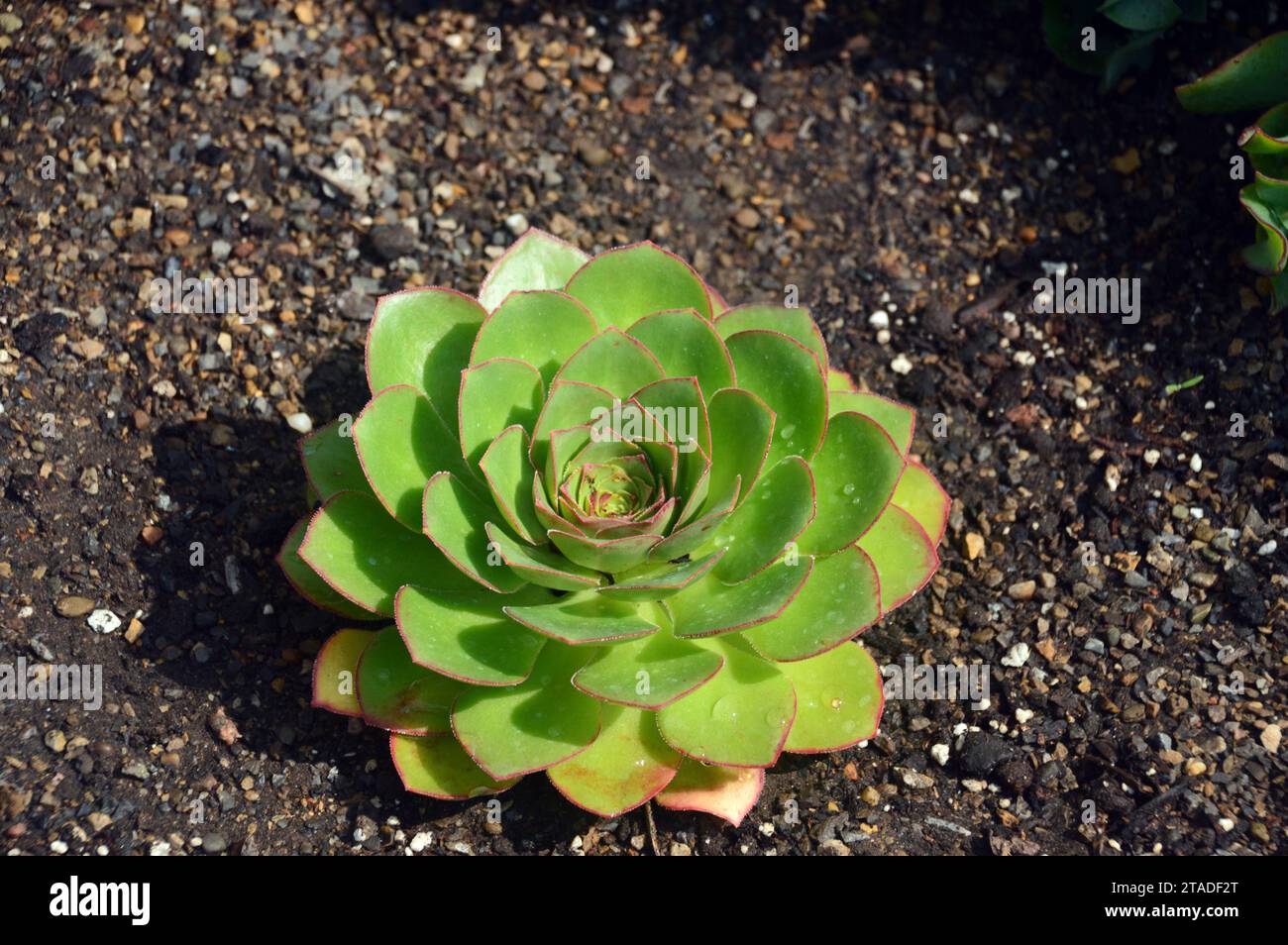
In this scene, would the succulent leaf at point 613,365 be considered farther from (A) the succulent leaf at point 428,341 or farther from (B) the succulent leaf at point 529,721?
(B) the succulent leaf at point 529,721

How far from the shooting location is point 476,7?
122 inches

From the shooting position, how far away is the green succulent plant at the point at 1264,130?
245 centimetres

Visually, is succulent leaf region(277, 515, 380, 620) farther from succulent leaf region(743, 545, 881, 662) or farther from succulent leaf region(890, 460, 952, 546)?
succulent leaf region(890, 460, 952, 546)

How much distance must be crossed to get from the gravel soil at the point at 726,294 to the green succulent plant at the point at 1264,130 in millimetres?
155

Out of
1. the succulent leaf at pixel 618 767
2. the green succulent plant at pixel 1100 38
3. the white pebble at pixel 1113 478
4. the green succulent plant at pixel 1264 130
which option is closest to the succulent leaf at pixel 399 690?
the succulent leaf at pixel 618 767

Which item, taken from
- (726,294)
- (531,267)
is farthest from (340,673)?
(726,294)

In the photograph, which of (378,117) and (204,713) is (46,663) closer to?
(204,713)

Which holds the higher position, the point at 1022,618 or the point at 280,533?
the point at 280,533

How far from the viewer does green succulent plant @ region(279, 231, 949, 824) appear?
1952mm

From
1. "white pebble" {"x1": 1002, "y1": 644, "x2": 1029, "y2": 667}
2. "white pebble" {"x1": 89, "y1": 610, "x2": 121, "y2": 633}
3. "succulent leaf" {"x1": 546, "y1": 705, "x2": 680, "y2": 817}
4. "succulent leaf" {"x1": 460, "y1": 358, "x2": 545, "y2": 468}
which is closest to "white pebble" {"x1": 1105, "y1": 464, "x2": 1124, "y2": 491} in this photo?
"white pebble" {"x1": 1002, "y1": 644, "x2": 1029, "y2": 667}

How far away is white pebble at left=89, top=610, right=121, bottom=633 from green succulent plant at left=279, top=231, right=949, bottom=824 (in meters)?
0.45

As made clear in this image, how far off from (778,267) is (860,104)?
0.54 metres

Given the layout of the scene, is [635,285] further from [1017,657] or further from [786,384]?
[1017,657]
